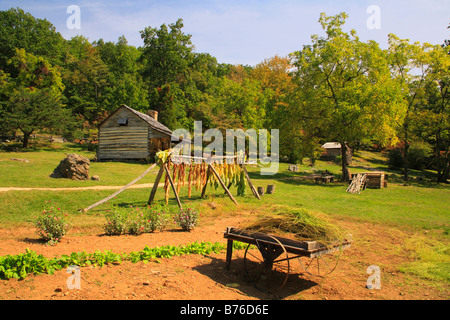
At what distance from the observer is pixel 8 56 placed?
55.9 meters

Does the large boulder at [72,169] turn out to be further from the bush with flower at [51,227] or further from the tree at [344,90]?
the tree at [344,90]

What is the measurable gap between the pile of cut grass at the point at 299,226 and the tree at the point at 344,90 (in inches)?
810

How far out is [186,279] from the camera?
598cm

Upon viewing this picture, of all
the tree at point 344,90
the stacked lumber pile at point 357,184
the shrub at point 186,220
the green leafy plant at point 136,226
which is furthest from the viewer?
the tree at point 344,90

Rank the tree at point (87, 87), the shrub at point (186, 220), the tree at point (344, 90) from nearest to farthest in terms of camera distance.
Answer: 1. the shrub at point (186, 220)
2. the tree at point (344, 90)
3. the tree at point (87, 87)

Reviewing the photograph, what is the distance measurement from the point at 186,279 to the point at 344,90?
23.8m

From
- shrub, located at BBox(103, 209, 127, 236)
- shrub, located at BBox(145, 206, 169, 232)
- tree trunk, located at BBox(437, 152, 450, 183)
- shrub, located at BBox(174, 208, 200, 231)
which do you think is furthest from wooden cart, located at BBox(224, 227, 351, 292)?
tree trunk, located at BBox(437, 152, 450, 183)

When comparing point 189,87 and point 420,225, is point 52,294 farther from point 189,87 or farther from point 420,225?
point 189,87

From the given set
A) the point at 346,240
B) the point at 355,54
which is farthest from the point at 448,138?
the point at 346,240

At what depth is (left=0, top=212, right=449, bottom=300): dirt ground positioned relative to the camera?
514 cm

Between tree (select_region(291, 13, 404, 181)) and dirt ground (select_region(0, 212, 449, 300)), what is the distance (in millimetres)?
18204

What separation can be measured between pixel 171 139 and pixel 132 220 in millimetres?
22837

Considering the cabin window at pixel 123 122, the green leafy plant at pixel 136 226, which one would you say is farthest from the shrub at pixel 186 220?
the cabin window at pixel 123 122

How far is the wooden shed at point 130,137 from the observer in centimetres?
3095
